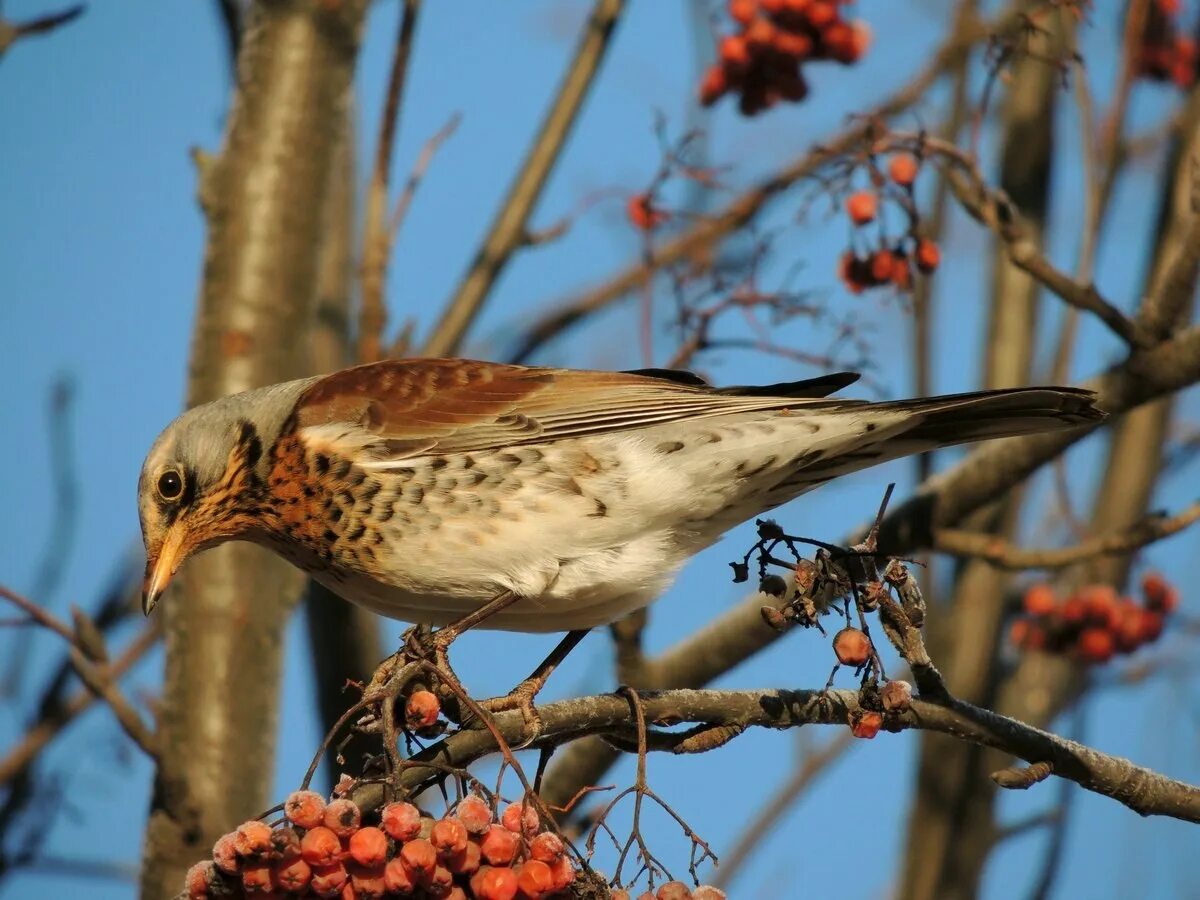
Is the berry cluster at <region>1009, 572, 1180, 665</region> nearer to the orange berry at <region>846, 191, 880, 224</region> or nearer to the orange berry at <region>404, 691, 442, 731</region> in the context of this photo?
the orange berry at <region>846, 191, 880, 224</region>

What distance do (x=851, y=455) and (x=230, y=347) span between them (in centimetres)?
242

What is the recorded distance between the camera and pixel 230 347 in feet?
17.5

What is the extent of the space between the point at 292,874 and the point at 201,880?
0.61 feet

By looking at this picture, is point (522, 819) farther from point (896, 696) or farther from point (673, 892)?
point (896, 696)

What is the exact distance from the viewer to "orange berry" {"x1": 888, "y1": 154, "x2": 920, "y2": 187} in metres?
4.60

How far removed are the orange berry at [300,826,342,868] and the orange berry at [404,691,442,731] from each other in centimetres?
50

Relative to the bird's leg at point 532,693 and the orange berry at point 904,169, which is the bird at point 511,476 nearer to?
the bird's leg at point 532,693

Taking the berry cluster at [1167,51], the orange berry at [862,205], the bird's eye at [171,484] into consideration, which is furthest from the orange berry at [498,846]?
the berry cluster at [1167,51]

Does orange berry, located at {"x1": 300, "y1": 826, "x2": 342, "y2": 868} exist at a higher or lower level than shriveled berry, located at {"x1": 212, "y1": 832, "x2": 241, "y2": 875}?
higher

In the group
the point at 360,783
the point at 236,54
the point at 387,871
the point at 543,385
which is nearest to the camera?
the point at 387,871

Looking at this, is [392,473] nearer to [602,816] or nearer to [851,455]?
[851,455]

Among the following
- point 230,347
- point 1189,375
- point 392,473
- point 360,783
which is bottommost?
point 360,783

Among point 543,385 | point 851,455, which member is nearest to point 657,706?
point 851,455

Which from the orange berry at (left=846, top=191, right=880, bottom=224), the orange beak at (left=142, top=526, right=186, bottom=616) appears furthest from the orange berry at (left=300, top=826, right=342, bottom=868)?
the orange berry at (left=846, top=191, right=880, bottom=224)
